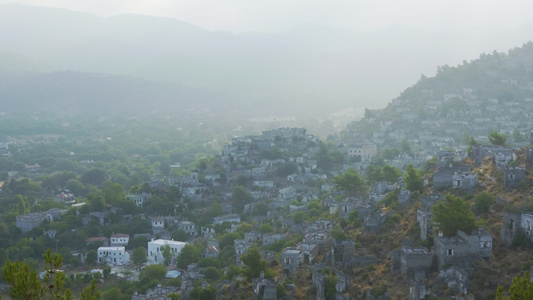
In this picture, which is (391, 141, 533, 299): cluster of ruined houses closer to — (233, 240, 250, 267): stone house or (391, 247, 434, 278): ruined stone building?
(391, 247, 434, 278): ruined stone building

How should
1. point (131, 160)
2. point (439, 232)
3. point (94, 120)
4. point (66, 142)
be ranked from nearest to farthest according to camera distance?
point (439, 232), point (131, 160), point (66, 142), point (94, 120)

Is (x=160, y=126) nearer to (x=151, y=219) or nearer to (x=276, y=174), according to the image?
(x=276, y=174)

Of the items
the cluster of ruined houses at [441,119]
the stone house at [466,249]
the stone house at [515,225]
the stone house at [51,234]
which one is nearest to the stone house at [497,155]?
the stone house at [515,225]

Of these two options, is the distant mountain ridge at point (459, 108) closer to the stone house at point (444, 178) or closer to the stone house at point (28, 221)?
the stone house at point (444, 178)

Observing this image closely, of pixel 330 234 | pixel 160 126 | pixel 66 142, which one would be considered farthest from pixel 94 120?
pixel 330 234

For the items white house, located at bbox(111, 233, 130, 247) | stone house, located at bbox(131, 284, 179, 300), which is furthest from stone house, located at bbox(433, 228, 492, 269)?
white house, located at bbox(111, 233, 130, 247)

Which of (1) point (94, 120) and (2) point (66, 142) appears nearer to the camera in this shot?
(2) point (66, 142)

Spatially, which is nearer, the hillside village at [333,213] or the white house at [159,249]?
the hillside village at [333,213]

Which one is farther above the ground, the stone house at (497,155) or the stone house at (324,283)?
the stone house at (497,155)
